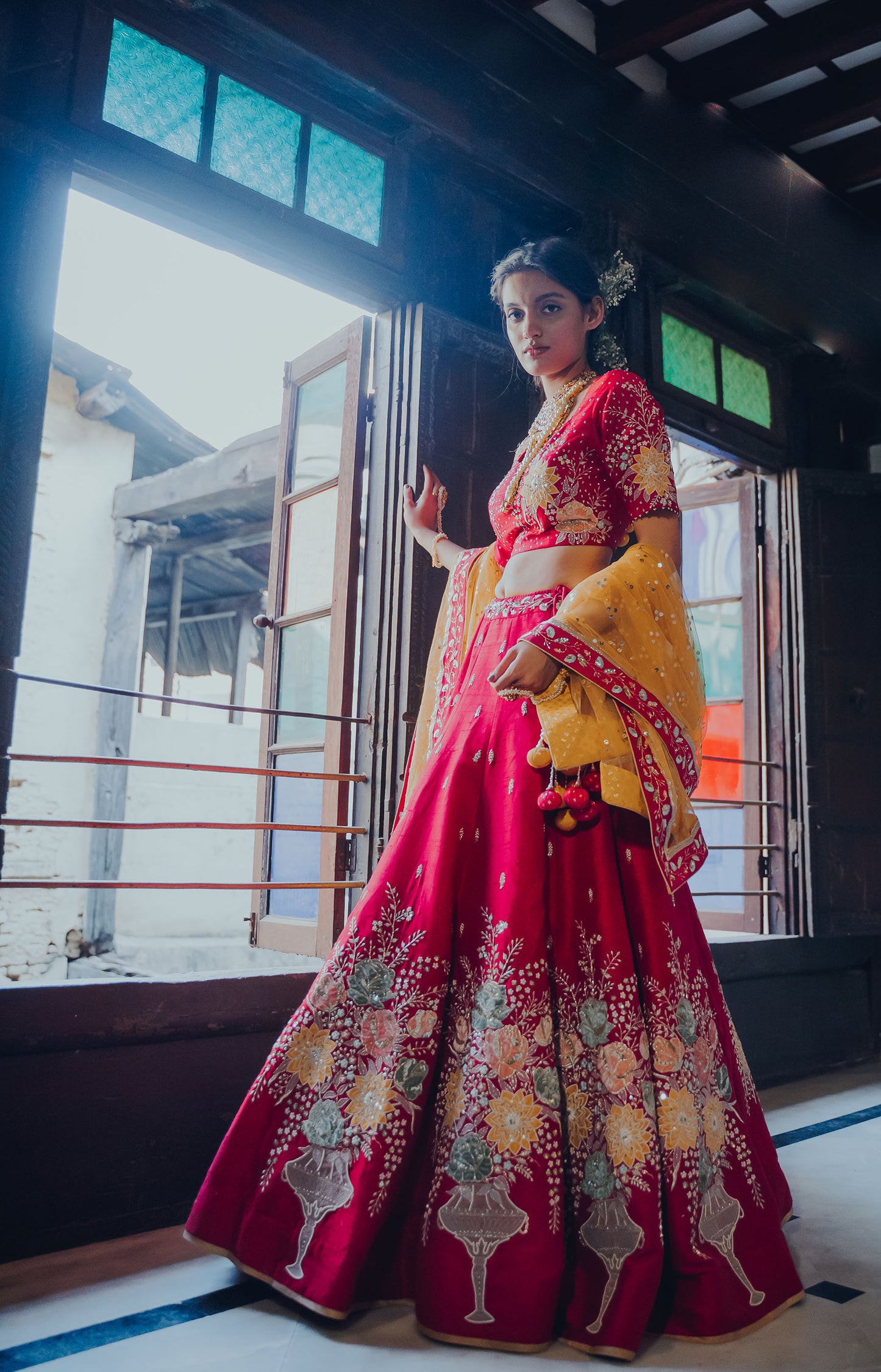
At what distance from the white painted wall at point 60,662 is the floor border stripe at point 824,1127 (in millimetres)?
4552

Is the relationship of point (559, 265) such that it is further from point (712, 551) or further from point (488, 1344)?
point (712, 551)

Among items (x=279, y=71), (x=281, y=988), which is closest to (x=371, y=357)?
(x=279, y=71)

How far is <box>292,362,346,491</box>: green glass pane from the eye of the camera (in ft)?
10.2

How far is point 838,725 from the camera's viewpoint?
3719 millimetres

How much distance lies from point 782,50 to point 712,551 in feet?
6.65

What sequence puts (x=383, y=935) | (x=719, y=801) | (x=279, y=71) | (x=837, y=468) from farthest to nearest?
(x=837, y=468) < (x=719, y=801) < (x=279, y=71) < (x=383, y=935)

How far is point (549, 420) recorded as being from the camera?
5.94ft

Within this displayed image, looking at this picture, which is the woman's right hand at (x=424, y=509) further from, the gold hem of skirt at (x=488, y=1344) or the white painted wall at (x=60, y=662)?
the white painted wall at (x=60, y=662)

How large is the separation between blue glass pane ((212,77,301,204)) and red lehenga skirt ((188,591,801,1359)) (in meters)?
1.58

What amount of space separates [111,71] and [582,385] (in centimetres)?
129

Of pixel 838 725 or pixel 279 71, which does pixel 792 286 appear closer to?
pixel 838 725

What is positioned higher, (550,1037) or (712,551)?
(712,551)

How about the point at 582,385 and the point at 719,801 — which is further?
the point at 719,801

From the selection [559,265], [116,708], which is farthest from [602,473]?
[116,708]
